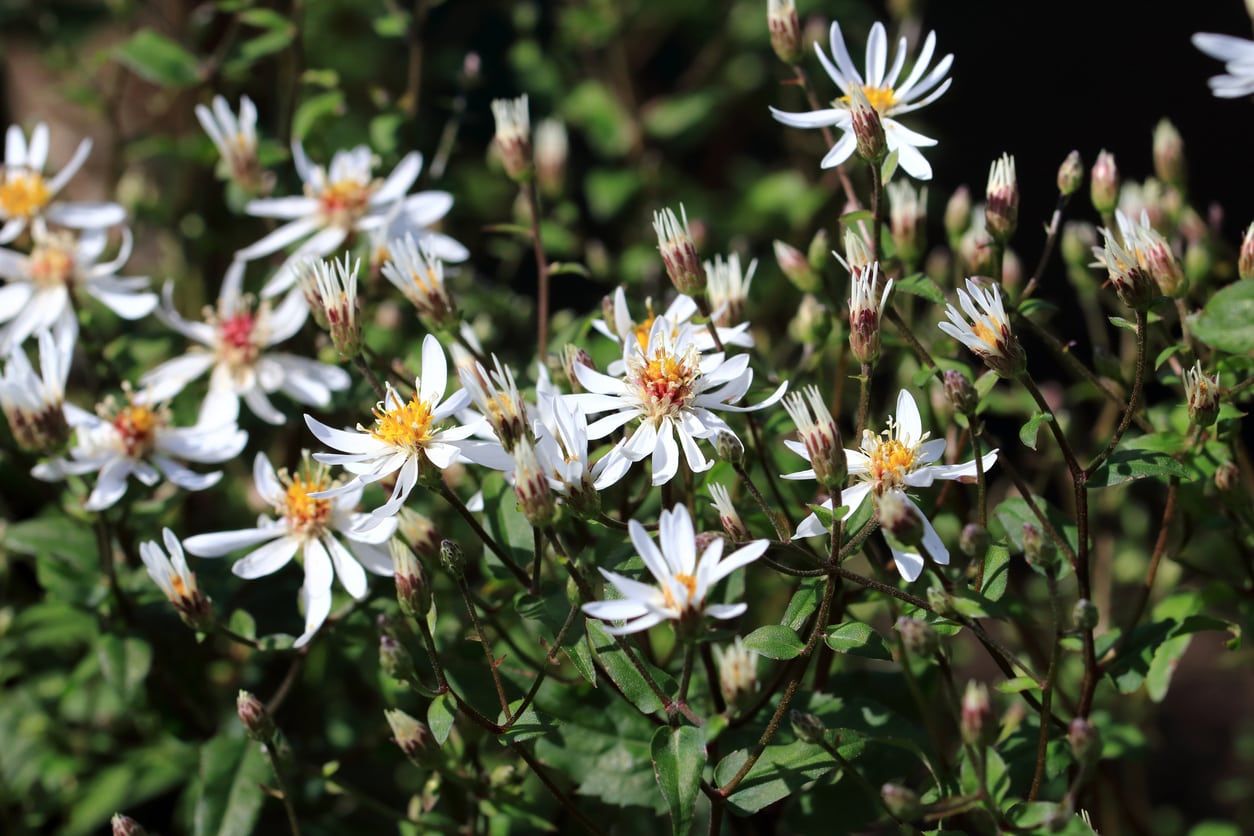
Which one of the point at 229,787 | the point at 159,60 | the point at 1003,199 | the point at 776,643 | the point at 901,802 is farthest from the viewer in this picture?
the point at 159,60

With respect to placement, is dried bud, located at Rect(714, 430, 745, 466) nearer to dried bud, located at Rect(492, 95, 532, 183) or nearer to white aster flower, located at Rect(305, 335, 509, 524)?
white aster flower, located at Rect(305, 335, 509, 524)

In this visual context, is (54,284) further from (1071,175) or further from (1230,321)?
(1230,321)

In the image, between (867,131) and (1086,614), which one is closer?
(1086,614)

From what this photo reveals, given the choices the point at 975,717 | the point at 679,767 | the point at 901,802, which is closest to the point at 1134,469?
the point at 975,717

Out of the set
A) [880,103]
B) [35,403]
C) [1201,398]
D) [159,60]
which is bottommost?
[35,403]

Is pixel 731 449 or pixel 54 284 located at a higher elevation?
pixel 731 449
